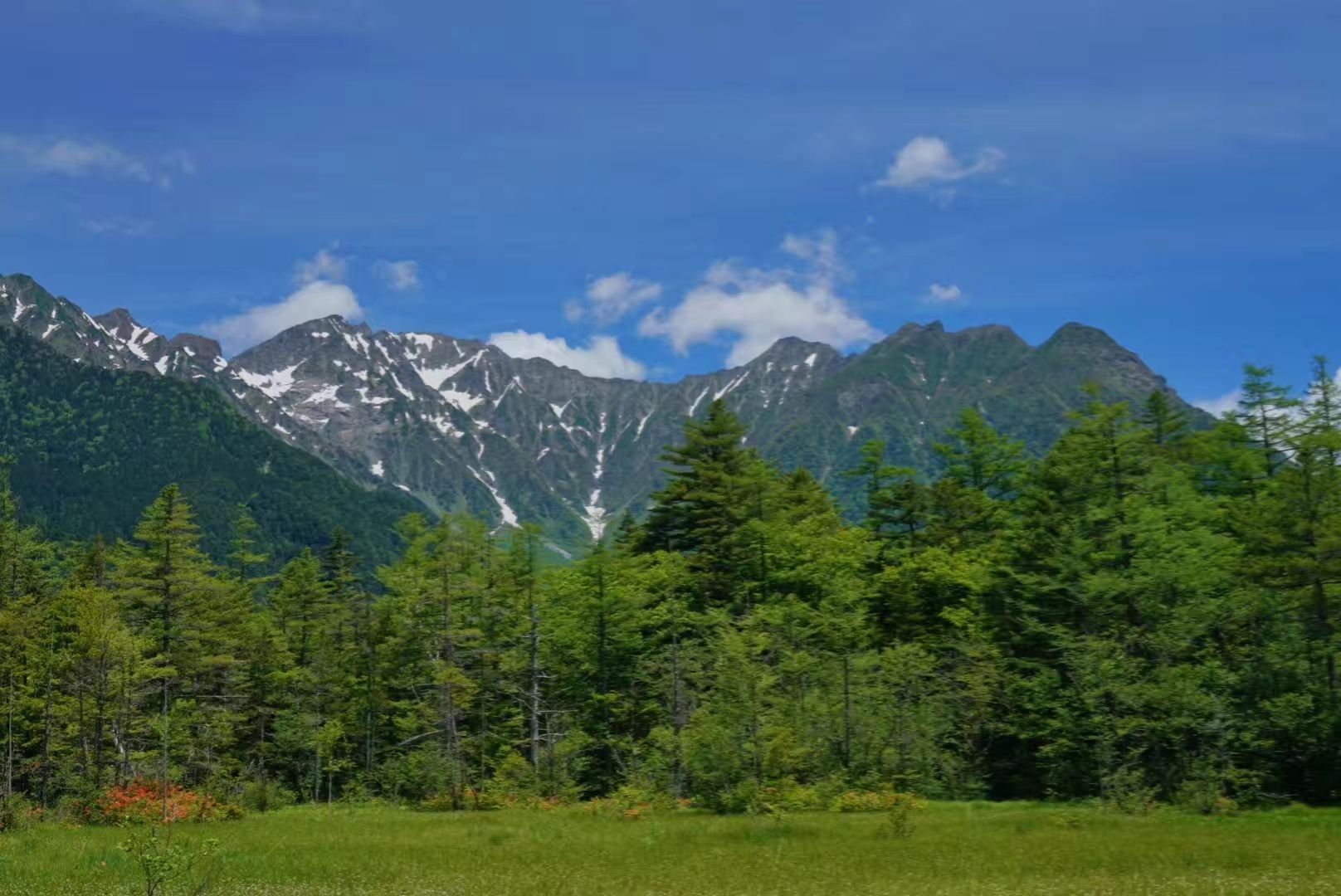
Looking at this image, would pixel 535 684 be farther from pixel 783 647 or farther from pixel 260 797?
pixel 260 797

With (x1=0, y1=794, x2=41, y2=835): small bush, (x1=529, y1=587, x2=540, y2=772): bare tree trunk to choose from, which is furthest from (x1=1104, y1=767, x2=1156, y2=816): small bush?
(x1=0, y1=794, x2=41, y2=835): small bush

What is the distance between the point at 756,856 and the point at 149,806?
1045 inches

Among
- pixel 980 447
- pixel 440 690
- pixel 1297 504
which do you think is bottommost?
pixel 440 690

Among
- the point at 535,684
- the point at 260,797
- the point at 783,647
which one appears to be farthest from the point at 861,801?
the point at 260,797

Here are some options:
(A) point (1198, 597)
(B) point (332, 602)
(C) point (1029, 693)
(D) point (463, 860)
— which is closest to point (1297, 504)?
(A) point (1198, 597)

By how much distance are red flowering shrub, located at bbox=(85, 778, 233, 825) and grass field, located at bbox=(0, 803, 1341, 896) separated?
109 inches

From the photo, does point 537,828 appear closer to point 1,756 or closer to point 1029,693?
point 1029,693

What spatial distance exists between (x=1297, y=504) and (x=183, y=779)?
5733cm

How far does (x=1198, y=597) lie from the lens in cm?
3888

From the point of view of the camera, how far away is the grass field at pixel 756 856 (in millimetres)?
18266

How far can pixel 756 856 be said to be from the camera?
2320 cm

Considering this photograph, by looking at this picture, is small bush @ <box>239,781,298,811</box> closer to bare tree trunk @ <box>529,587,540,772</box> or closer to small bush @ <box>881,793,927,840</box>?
bare tree trunk @ <box>529,587,540,772</box>

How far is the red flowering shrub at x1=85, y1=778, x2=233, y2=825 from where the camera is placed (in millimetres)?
36750

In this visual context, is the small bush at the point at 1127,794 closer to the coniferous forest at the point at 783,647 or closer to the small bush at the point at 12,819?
the coniferous forest at the point at 783,647
